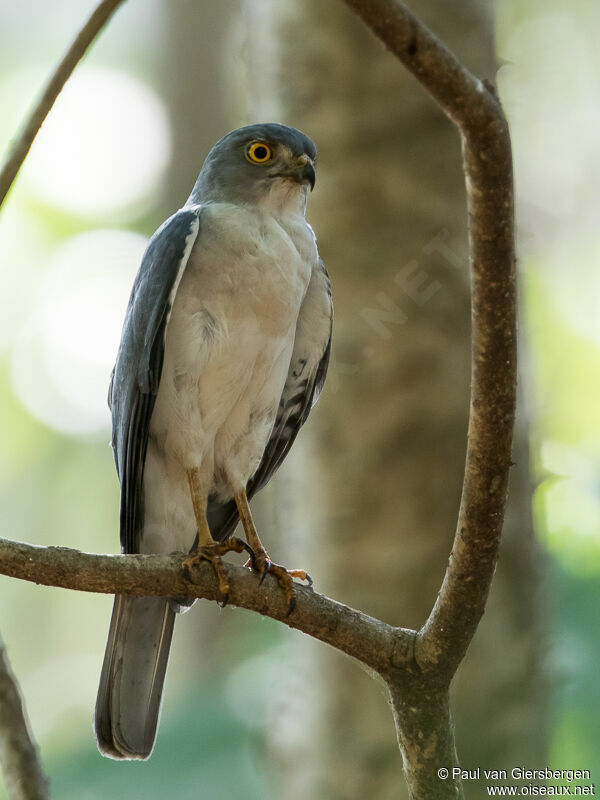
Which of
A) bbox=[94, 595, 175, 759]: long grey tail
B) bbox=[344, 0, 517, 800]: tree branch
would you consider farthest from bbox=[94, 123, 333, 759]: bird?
bbox=[344, 0, 517, 800]: tree branch

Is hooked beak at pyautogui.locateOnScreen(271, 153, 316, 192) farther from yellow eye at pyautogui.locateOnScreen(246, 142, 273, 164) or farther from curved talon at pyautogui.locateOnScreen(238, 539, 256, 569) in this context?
curved talon at pyautogui.locateOnScreen(238, 539, 256, 569)

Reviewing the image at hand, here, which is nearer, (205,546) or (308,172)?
(205,546)

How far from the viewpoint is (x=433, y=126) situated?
15.9ft

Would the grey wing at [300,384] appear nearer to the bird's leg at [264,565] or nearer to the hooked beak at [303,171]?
the bird's leg at [264,565]

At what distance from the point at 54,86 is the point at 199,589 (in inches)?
59.4

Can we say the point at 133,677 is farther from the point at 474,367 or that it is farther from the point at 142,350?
the point at 474,367

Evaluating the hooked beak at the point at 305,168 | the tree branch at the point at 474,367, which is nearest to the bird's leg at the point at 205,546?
the tree branch at the point at 474,367

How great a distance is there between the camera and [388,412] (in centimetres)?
457

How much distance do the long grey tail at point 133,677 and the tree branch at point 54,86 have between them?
2.03 m

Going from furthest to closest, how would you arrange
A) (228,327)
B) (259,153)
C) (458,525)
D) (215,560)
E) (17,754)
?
(259,153)
(228,327)
(215,560)
(17,754)
(458,525)

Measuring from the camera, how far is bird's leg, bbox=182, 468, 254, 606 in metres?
3.11

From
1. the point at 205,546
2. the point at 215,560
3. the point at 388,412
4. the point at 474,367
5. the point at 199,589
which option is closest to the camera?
the point at 474,367

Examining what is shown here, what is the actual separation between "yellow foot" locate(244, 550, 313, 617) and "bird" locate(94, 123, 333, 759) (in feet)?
0.04

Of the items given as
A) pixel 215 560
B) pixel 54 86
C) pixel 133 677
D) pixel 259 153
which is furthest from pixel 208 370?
pixel 54 86
